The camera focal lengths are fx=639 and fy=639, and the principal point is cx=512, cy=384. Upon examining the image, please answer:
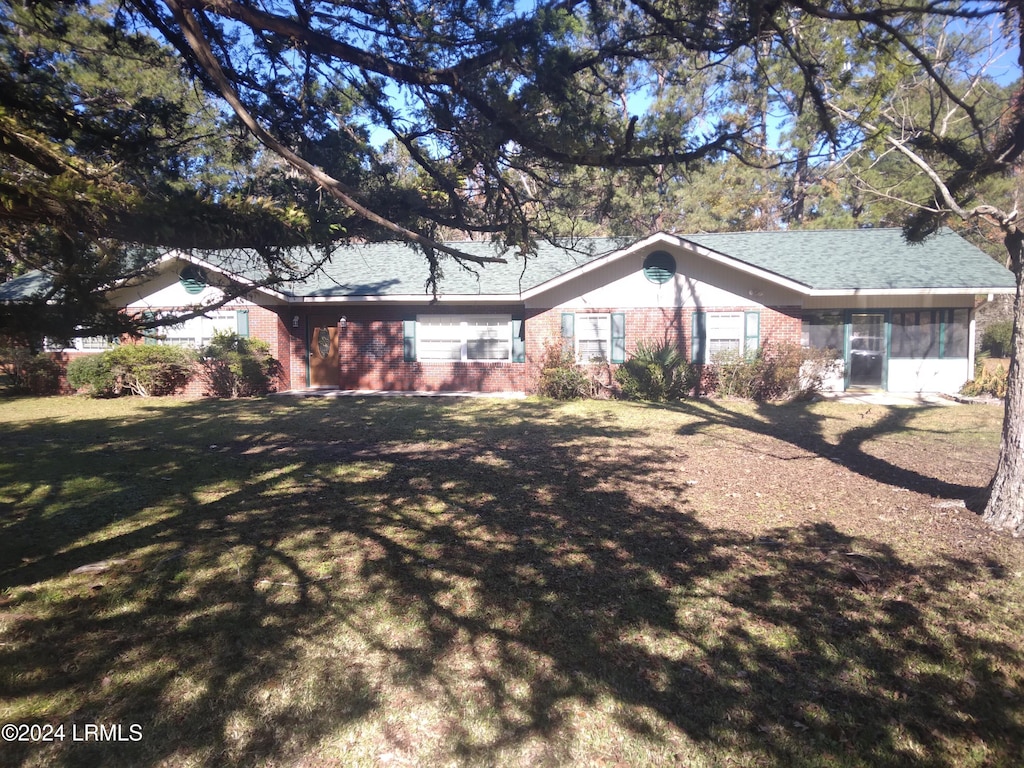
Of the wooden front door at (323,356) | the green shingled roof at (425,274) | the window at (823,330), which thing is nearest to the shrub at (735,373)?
the window at (823,330)

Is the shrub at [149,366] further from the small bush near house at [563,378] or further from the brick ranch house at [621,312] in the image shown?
the small bush near house at [563,378]

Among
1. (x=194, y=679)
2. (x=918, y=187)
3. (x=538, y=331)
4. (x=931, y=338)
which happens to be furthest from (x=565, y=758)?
(x=918, y=187)

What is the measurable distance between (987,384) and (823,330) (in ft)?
13.1

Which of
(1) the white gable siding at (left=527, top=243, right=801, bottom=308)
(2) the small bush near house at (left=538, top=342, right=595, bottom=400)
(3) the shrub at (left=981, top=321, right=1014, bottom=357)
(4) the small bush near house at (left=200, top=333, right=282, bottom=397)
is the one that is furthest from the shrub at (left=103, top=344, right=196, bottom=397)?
(3) the shrub at (left=981, top=321, right=1014, bottom=357)

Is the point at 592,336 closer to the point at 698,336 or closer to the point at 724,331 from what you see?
the point at 698,336

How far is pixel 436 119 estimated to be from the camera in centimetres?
692

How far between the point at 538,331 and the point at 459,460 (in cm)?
860

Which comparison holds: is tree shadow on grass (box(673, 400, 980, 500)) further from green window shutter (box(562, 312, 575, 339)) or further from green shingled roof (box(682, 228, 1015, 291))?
green window shutter (box(562, 312, 575, 339))

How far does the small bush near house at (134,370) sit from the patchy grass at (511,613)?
352 inches

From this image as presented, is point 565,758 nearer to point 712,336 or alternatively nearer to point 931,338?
point 712,336

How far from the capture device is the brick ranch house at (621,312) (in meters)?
16.5

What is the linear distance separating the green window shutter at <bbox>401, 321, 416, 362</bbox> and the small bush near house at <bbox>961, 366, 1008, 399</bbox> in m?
14.6

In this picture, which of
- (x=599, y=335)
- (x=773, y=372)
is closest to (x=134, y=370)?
(x=599, y=335)

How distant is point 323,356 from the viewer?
18.9 metres
